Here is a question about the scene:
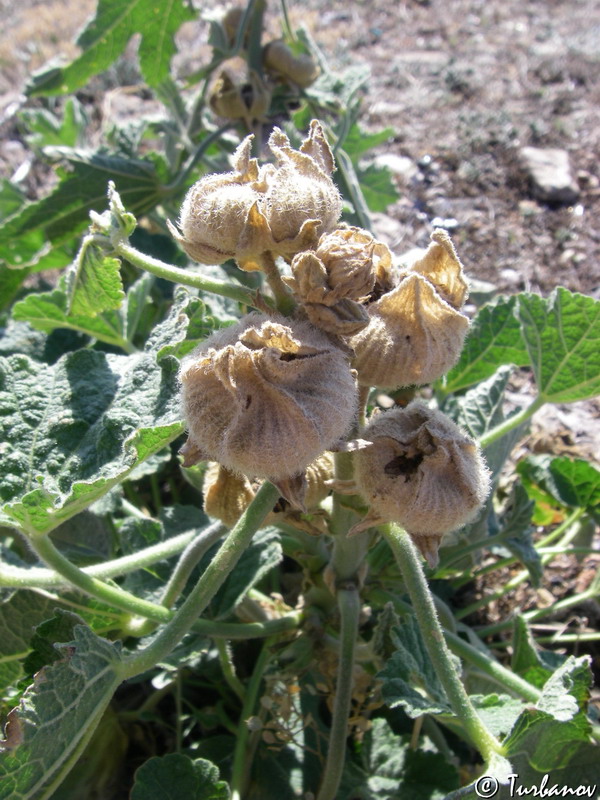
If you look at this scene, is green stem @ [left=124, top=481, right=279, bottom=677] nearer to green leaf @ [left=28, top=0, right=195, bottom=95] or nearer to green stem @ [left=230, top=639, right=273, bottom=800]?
green stem @ [left=230, top=639, right=273, bottom=800]

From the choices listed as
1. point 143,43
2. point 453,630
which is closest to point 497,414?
point 453,630

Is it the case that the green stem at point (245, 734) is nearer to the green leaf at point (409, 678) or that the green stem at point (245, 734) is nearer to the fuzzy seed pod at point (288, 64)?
the green leaf at point (409, 678)

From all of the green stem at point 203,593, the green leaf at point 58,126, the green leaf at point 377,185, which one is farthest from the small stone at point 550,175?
the green stem at point 203,593

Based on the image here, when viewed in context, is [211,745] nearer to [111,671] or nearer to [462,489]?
[111,671]

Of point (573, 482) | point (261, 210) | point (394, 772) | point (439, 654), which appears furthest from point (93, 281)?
point (573, 482)

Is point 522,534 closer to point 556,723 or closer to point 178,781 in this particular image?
point 556,723

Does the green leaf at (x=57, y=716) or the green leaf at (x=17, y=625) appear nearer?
the green leaf at (x=57, y=716)

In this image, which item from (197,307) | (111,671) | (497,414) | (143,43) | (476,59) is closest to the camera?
(111,671)
